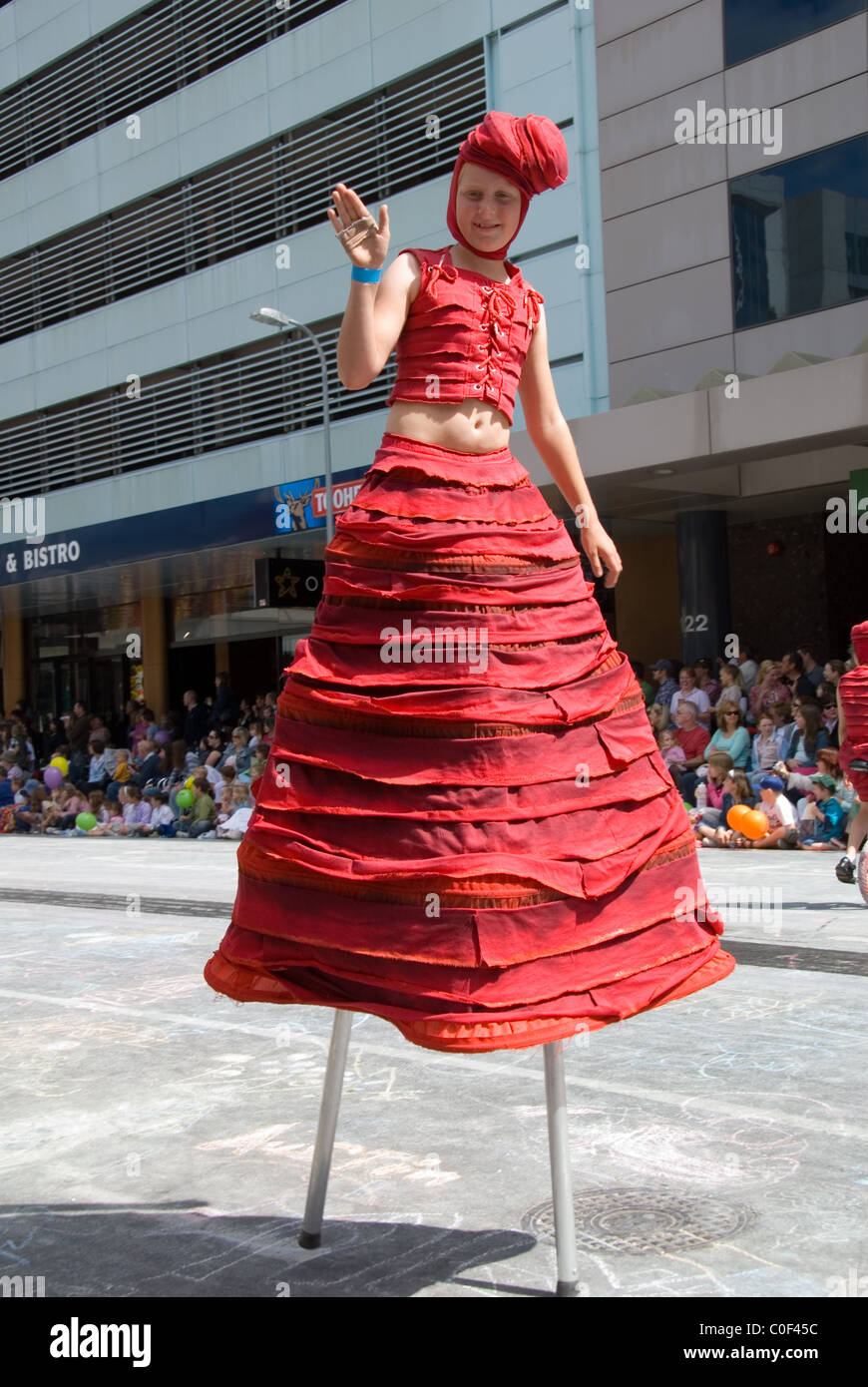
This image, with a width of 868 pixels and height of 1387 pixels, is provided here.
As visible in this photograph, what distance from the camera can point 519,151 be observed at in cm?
343

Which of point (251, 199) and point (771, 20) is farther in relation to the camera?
point (251, 199)

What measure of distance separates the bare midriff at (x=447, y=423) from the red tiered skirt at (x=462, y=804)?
2.2 inches

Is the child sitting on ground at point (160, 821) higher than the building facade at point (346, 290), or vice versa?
the building facade at point (346, 290)

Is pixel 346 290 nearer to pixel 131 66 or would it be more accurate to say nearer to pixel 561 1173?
pixel 131 66

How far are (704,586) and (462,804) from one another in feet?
56.3

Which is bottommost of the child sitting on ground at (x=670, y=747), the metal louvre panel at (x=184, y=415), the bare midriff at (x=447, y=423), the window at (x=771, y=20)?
the child sitting on ground at (x=670, y=747)

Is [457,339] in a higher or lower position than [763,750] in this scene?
higher

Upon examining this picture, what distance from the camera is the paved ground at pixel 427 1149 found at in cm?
325

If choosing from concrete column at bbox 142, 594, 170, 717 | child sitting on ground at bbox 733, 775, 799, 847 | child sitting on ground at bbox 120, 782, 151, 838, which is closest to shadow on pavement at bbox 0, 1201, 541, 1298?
child sitting on ground at bbox 733, 775, 799, 847
